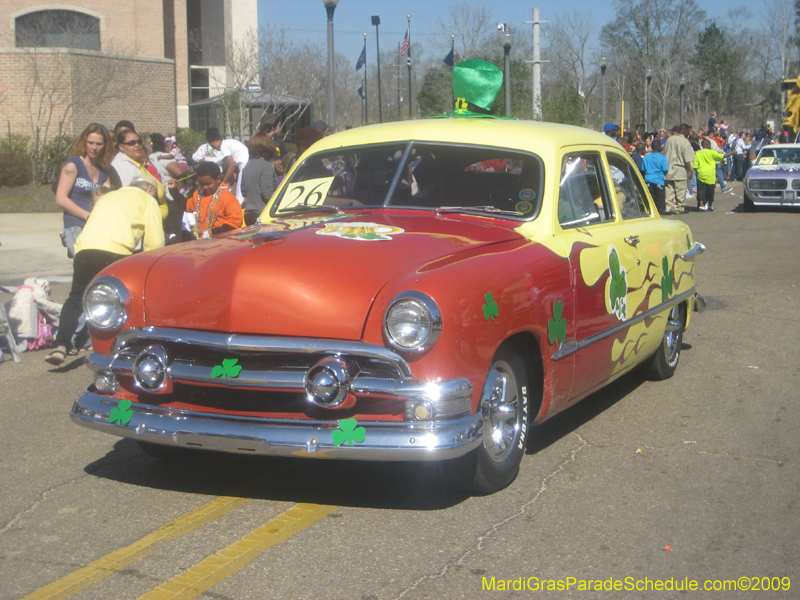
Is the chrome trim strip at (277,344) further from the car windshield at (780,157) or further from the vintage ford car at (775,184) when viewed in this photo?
the car windshield at (780,157)

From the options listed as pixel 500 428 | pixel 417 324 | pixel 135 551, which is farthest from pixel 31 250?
pixel 417 324

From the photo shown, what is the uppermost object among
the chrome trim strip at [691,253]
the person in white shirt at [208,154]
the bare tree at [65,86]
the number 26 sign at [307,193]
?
the bare tree at [65,86]

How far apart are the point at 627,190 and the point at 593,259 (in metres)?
1.34

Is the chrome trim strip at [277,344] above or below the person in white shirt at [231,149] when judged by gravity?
below

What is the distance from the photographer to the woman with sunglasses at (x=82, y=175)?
7.50 m

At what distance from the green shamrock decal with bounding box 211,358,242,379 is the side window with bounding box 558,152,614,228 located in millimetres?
2041

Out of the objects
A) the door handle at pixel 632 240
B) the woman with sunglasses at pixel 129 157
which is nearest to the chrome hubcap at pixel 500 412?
the door handle at pixel 632 240

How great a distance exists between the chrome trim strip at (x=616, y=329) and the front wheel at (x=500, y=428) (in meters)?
0.27

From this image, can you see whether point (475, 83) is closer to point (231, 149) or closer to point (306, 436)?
point (306, 436)

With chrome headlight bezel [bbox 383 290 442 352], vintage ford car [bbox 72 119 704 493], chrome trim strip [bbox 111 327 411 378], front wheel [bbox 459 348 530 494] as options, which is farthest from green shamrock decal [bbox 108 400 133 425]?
front wheel [bbox 459 348 530 494]

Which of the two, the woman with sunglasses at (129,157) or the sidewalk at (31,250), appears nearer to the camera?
the woman with sunglasses at (129,157)

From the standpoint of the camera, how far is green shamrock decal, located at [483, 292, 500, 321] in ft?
12.9

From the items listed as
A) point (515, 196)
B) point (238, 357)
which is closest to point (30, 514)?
point (238, 357)

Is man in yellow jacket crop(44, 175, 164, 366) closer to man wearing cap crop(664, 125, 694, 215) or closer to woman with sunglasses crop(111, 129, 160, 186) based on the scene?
woman with sunglasses crop(111, 129, 160, 186)
